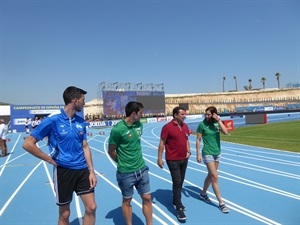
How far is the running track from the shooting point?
4688 mm

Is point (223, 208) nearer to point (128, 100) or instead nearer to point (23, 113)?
point (23, 113)

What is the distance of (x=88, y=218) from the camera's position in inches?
133

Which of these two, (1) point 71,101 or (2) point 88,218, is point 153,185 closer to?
(2) point 88,218

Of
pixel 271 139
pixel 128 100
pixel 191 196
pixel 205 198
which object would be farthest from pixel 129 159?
pixel 128 100

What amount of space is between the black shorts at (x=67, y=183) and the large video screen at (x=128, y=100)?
1493 inches

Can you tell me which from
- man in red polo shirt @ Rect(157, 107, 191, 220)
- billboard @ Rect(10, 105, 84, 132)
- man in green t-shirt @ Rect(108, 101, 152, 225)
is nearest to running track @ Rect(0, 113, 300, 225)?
man in red polo shirt @ Rect(157, 107, 191, 220)

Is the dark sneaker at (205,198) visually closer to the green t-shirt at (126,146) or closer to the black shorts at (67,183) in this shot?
the green t-shirt at (126,146)

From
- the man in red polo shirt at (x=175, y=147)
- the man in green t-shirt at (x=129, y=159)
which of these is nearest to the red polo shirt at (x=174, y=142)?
the man in red polo shirt at (x=175, y=147)

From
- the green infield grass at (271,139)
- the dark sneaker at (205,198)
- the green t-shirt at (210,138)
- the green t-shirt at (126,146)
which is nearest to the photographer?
the green t-shirt at (126,146)

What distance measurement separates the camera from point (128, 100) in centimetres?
4247

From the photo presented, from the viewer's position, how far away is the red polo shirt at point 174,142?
4.93 meters

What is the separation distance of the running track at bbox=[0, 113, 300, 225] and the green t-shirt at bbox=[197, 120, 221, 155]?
3.67 feet

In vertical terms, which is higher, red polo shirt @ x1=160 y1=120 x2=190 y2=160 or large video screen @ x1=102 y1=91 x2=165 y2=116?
large video screen @ x1=102 y1=91 x2=165 y2=116

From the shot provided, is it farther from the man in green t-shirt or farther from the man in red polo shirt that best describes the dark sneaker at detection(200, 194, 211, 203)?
the man in green t-shirt
